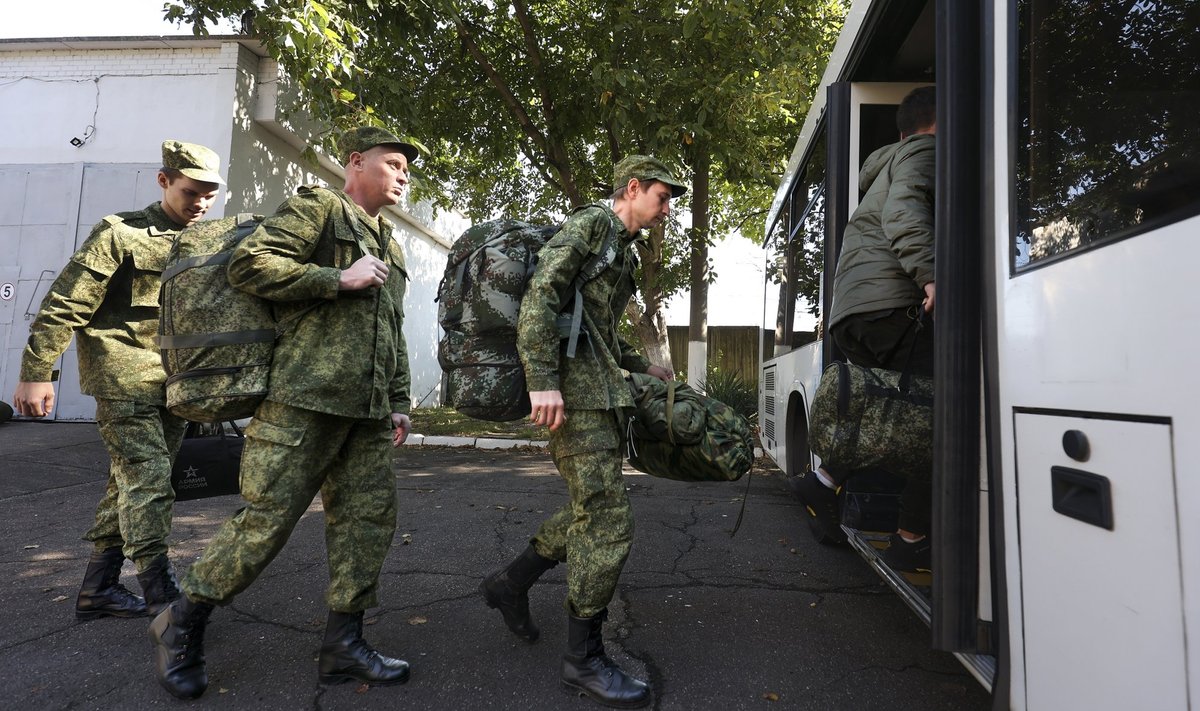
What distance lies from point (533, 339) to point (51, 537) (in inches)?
150

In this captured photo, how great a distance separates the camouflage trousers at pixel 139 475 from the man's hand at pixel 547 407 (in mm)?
1632

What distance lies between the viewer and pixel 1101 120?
159 centimetres

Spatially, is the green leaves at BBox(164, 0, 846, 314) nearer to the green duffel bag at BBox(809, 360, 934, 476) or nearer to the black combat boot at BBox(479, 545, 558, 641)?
the black combat boot at BBox(479, 545, 558, 641)

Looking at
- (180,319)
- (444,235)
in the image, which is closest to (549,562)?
(180,319)

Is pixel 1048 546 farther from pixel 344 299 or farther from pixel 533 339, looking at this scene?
pixel 344 299

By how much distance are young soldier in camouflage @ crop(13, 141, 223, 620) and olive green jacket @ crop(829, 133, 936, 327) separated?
2.68 m

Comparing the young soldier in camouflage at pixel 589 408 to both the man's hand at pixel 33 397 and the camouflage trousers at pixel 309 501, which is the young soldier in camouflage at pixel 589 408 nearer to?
the camouflage trousers at pixel 309 501

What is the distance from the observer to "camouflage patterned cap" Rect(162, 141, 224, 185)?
2898mm

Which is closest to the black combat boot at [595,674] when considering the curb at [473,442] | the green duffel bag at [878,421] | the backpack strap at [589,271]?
the backpack strap at [589,271]

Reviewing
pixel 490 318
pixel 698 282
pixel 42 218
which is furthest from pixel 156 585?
pixel 42 218

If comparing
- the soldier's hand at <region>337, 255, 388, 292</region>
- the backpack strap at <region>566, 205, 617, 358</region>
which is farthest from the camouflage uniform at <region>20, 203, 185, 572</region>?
the backpack strap at <region>566, 205, 617, 358</region>

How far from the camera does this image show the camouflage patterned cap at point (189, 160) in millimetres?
2898

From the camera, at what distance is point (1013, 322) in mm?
1661

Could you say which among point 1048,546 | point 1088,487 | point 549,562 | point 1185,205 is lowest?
point 549,562
